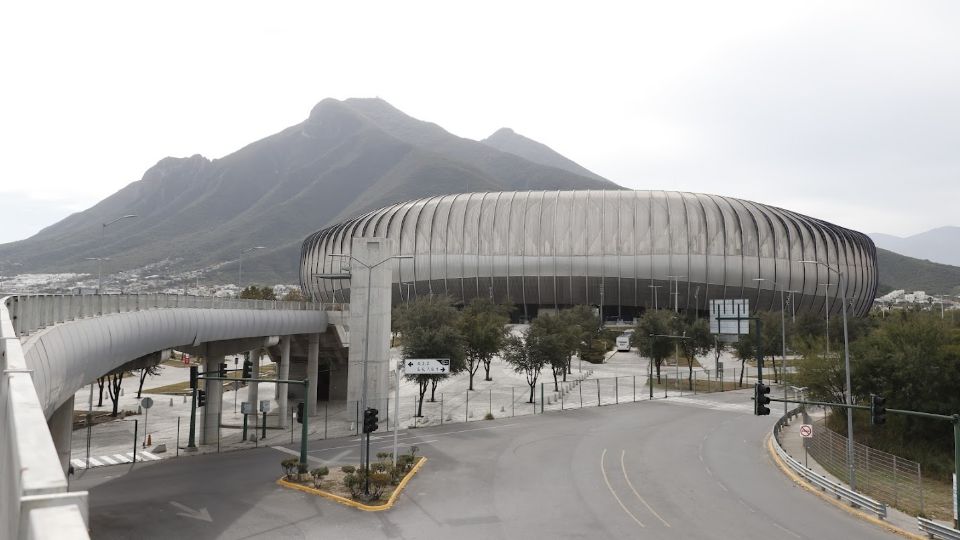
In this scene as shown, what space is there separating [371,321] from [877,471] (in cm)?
3301

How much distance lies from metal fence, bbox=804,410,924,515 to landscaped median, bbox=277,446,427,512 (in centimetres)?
2039

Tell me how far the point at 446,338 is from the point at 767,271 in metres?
88.6

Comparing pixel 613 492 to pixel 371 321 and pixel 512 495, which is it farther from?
pixel 371 321

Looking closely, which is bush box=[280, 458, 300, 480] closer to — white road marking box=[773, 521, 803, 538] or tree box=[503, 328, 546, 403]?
white road marking box=[773, 521, 803, 538]

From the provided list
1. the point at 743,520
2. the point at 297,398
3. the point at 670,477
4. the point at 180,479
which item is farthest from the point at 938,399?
the point at 297,398

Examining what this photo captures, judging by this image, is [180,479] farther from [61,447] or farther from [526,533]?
[526,533]

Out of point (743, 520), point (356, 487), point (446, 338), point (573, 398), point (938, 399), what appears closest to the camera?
point (743, 520)

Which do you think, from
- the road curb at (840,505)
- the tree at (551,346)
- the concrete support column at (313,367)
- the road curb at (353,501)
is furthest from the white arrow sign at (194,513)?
the tree at (551,346)

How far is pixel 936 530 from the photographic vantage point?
2088cm

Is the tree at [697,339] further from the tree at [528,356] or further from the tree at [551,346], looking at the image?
the tree at [528,356]

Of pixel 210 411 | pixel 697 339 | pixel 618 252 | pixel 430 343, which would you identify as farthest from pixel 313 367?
pixel 618 252

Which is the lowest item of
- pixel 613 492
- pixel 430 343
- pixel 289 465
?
pixel 613 492

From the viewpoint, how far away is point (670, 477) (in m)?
28.4

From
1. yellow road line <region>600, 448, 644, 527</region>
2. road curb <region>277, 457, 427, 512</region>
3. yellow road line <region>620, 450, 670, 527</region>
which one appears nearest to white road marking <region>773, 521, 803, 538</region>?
yellow road line <region>620, 450, 670, 527</region>
